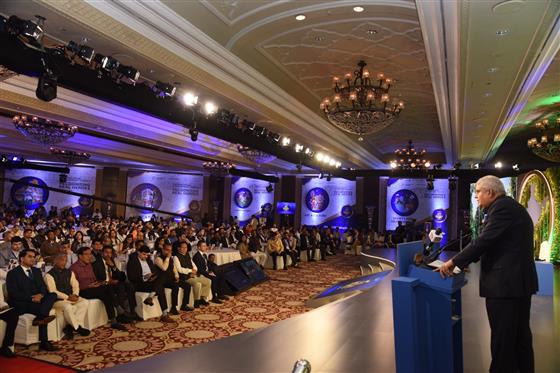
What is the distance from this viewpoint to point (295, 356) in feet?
11.3

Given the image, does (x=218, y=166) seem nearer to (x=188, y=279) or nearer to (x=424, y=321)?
(x=188, y=279)

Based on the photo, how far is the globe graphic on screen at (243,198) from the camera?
23641 mm

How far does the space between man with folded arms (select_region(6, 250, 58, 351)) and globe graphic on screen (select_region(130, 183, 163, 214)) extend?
59.6 feet

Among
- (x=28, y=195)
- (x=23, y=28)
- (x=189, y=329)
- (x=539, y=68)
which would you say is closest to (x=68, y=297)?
(x=189, y=329)

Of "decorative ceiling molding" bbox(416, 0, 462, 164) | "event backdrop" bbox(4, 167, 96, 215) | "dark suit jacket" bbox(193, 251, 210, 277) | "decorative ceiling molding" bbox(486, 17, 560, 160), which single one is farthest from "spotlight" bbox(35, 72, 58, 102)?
"event backdrop" bbox(4, 167, 96, 215)

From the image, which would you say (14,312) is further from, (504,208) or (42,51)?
(504,208)

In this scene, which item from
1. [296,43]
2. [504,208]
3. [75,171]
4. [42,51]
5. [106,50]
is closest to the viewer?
[504,208]

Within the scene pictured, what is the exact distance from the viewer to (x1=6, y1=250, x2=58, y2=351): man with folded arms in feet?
16.5

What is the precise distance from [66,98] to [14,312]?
5.28m

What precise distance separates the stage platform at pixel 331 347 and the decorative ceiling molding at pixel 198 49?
345cm

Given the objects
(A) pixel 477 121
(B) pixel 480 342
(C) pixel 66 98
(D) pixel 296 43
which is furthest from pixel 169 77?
(A) pixel 477 121

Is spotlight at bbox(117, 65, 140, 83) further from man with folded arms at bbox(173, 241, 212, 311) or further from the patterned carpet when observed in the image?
the patterned carpet

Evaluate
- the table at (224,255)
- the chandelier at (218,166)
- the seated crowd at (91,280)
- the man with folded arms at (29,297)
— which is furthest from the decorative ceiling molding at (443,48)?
the chandelier at (218,166)

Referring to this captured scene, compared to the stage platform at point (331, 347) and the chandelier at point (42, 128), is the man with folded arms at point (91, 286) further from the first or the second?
the chandelier at point (42, 128)
